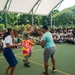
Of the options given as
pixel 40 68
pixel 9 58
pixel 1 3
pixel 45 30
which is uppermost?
pixel 1 3

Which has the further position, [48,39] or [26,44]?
[26,44]

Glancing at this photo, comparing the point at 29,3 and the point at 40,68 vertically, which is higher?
the point at 29,3

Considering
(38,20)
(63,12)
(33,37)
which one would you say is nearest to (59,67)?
(33,37)

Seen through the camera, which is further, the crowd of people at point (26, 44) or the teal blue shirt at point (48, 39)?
the teal blue shirt at point (48, 39)

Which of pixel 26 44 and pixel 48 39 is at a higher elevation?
pixel 48 39

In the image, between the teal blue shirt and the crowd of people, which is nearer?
the crowd of people

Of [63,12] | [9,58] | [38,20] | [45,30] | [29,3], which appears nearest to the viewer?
[9,58]

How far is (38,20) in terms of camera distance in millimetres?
43906

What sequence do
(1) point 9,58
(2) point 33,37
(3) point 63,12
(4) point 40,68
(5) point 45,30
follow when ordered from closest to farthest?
(1) point 9,58 < (5) point 45,30 < (4) point 40,68 < (2) point 33,37 < (3) point 63,12

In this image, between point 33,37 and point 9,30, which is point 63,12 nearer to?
point 33,37

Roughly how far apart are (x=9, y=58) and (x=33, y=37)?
9335 millimetres

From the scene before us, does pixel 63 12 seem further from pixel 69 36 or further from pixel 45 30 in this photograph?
pixel 45 30

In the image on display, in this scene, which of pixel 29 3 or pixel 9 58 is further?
pixel 29 3

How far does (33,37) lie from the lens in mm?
14039
